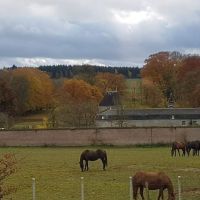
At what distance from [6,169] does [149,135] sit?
50.1 meters

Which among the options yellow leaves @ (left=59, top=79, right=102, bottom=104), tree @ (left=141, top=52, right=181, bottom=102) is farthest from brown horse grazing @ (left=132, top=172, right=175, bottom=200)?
yellow leaves @ (left=59, top=79, right=102, bottom=104)

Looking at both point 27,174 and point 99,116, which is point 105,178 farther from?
point 99,116

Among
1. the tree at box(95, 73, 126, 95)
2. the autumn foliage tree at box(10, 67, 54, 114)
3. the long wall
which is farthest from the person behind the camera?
the tree at box(95, 73, 126, 95)

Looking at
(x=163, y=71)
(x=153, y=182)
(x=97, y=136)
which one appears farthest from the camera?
(x=163, y=71)

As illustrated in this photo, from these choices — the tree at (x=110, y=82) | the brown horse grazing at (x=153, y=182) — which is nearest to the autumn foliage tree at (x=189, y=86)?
the tree at (x=110, y=82)

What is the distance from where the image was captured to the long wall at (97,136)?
206 feet

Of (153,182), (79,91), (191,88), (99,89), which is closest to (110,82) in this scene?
(99,89)

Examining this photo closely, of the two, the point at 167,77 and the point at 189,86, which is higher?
the point at 167,77

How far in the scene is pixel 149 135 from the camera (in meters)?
62.7

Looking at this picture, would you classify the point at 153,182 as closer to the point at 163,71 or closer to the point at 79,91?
the point at 163,71

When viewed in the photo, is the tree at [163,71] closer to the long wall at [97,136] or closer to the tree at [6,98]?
the tree at [6,98]

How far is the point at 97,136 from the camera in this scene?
63312 mm

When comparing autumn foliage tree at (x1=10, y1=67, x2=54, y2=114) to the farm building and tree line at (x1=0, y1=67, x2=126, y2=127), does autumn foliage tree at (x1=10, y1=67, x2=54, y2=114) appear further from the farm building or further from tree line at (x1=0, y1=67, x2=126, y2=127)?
the farm building

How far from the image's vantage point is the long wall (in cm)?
6275
